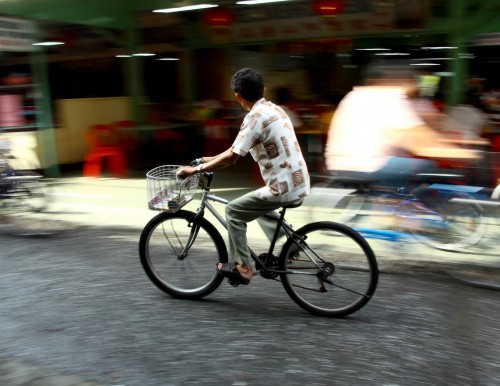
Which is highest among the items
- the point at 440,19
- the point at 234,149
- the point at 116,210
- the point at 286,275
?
the point at 440,19

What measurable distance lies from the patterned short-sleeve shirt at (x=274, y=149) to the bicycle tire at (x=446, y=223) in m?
1.86

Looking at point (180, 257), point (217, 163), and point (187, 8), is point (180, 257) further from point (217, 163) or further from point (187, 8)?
point (187, 8)

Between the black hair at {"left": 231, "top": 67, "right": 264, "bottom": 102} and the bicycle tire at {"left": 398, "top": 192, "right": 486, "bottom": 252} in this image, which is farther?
the bicycle tire at {"left": 398, "top": 192, "right": 486, "bottom": 252}

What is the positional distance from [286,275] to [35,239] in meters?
3.60

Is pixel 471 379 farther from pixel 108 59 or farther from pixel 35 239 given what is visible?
pixel 108 59

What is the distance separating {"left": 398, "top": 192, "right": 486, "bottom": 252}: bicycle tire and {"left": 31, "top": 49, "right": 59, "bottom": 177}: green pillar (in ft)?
24.8

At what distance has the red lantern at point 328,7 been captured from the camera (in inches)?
357

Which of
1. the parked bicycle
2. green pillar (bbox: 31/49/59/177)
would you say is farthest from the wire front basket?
green pillar (bbox: 31/49/59/177)

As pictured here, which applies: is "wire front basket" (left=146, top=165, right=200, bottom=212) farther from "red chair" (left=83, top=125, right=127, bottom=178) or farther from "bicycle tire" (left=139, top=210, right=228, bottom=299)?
"red chair" (left=83, top=125, right=127, bottom=178)

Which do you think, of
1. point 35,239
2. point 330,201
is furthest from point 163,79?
point 330,201

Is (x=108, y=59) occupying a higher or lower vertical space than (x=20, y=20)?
lower

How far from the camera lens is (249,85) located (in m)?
3.70

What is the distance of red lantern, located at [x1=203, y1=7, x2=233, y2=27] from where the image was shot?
1032 cm

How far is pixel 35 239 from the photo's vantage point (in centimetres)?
616
